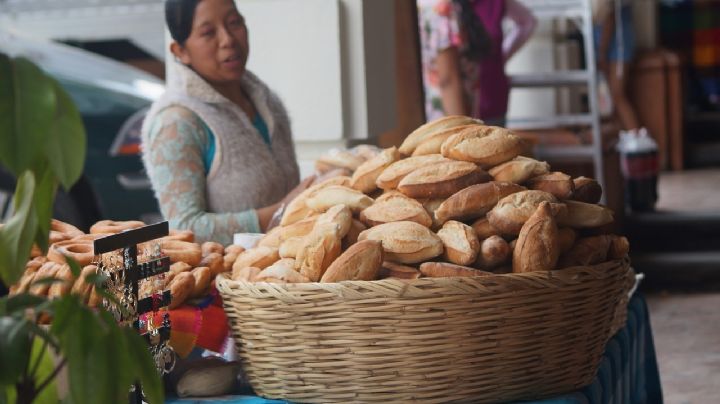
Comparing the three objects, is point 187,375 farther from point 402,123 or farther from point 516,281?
point 402,123

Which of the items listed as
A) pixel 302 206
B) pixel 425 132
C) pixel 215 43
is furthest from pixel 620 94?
pixel 302 206

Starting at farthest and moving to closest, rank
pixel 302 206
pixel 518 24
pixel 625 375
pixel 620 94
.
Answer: pixel 620 94 < pixel 518 24 < pixel 625 375 < pixel 302 206

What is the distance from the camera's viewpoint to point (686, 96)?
11.9 m

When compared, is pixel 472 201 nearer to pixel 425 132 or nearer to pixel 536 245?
pixel 536 245

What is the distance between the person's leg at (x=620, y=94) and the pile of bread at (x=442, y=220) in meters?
8.83

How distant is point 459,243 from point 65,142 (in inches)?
34.9

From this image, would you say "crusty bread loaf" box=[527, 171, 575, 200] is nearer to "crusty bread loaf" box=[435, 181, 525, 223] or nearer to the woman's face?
"crusty bread loaf" box=[435, 181, 525, 223]

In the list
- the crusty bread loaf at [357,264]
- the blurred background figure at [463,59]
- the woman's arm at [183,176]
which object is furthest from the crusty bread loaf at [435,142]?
the blurred background figure at [463,59]

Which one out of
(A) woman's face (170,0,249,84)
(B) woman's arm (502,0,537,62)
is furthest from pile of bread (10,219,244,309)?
(B) woman's arm (502,0,537,62)

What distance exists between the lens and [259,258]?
1756 mm

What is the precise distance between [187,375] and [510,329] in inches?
21.0

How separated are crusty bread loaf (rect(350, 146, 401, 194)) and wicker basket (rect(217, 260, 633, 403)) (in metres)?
0.29

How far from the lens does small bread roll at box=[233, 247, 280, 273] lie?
1.75m

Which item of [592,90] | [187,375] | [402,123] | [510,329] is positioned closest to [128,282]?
[187,375]
